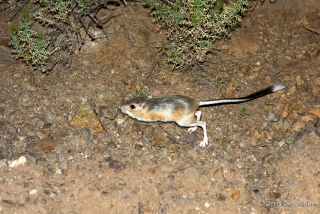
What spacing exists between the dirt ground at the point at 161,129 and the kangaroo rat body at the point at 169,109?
229 mm

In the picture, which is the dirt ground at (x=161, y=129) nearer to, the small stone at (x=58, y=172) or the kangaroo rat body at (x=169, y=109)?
the small stone at (x=58, y=172)

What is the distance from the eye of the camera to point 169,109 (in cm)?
496

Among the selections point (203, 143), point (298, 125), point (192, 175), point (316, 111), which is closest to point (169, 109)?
point (203, 143)

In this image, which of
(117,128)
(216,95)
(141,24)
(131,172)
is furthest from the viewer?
(141,24)

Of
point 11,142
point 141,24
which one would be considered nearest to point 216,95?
point 141,24

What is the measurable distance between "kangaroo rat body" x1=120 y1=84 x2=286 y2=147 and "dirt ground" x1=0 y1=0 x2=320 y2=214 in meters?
0.23

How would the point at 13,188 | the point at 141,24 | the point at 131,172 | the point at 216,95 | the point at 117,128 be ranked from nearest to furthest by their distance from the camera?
the point at 13,188 → the point at 131,172 → the point at 117,128 → the point at 216,95 → the point at 141,24

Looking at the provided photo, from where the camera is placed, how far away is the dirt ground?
14.8 ft

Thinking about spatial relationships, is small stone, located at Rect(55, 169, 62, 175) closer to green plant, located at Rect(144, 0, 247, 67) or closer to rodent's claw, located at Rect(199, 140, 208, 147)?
rodent's claw, located at Rect(199, 140, 208, 147)

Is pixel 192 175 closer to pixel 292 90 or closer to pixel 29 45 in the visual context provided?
pixel 292 90

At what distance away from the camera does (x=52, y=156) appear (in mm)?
4742

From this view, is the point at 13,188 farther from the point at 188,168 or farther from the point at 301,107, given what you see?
the point at 301,107

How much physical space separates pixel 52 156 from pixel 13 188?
1.82ft

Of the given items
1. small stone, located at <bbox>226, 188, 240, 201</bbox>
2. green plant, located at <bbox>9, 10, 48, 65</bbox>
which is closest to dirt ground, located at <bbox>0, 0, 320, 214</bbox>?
small stone, located at <bbox>226, 188, 240, 201</bbox>
